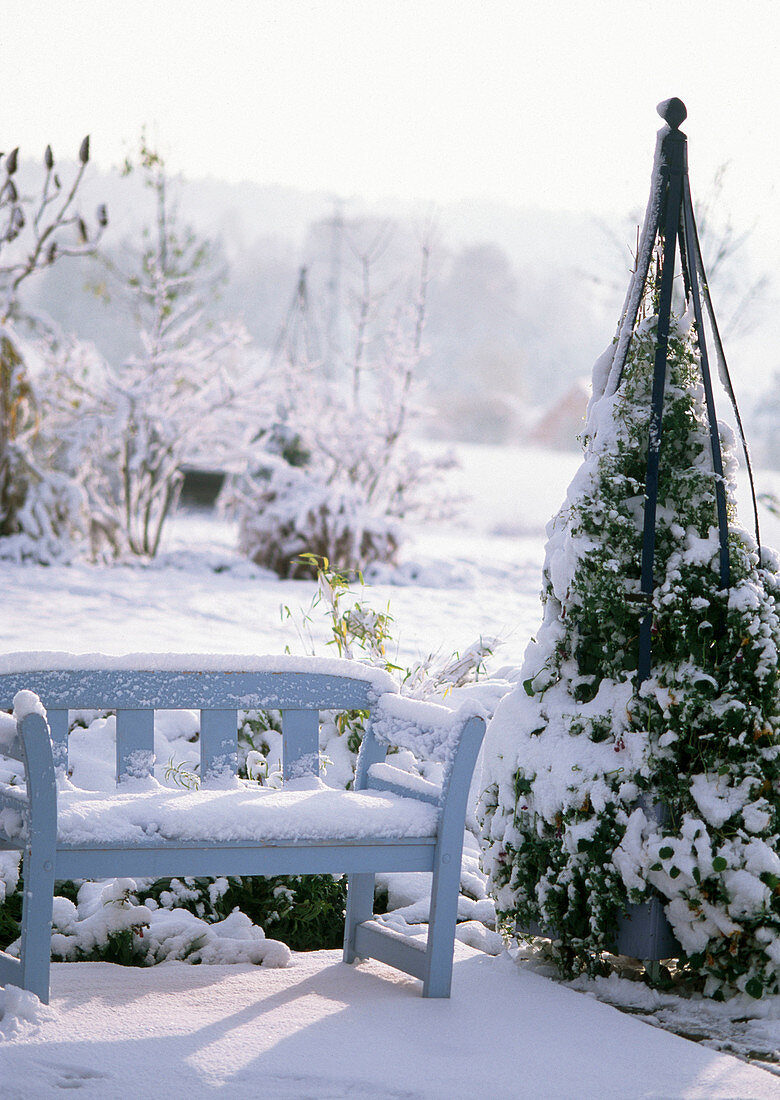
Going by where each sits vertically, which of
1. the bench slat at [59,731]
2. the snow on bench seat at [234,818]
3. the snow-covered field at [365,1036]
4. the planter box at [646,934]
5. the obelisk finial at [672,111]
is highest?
the obelisk finial at [672,111]

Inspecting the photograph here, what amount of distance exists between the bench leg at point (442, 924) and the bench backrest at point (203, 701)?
1.62 feet

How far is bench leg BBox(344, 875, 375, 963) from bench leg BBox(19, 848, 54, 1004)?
790mm

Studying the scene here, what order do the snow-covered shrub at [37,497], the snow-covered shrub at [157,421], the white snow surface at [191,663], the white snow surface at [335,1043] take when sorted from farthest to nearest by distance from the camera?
the snow-covered shrub at [157,421], the snow-covered shrub at [37,497], the white snow surface at [191,663], the white snow surface at [335,1043]

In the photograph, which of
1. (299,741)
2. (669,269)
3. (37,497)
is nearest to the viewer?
(669,269)

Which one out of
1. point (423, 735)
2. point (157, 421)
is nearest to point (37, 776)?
point (423, 735)

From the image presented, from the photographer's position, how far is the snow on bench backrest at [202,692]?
2.68 metres

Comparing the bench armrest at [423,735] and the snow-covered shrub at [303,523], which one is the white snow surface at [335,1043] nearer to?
the bench armrest at [423,735]

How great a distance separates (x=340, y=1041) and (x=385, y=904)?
1.25m

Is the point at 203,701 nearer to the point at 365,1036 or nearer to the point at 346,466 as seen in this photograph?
the point at 365,1036

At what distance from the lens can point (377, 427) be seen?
13.8 m

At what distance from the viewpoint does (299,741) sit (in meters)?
2.97

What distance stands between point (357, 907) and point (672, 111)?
209 cm

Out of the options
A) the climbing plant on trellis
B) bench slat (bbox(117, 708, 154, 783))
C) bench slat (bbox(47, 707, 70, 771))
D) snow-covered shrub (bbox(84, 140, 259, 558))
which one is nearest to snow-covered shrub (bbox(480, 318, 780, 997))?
the climbing plant on trellis

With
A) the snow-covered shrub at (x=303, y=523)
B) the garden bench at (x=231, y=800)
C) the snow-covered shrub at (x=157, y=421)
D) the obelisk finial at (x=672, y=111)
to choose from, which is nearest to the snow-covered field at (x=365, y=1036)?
the garden bench at (x=231, y=800)
